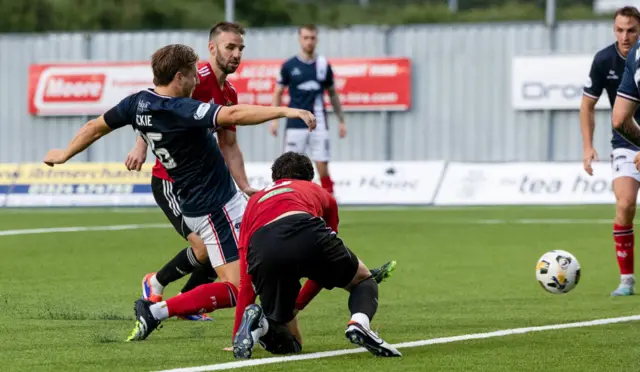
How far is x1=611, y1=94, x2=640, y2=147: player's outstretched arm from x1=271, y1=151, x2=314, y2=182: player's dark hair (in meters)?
1.85

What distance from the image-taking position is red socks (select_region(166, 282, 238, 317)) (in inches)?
303

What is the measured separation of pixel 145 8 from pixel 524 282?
47.4 m

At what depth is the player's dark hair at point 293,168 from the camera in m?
7.56

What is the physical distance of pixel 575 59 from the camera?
84.2 feet

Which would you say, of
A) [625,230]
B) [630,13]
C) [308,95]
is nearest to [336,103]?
[308,95]

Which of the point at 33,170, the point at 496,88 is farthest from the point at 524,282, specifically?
the point at 496,88

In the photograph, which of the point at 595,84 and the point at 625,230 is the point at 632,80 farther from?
the point at 625,230

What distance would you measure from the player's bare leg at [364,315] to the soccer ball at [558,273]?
267cm

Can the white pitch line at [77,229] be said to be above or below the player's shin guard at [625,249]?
below

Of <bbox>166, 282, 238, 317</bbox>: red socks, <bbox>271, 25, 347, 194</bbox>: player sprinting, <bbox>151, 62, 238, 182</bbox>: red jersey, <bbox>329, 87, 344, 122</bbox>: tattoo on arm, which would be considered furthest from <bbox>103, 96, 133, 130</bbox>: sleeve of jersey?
<bbox>329, 87, 344, 122</bbox>: tattoo on arm

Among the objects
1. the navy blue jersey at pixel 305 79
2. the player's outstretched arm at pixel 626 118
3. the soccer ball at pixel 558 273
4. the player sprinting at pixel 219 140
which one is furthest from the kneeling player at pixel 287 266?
the navy blue jersey at pixel 305 79

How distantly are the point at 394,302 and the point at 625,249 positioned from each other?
2.03 meters

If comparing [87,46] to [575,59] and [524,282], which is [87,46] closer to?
[575,59]

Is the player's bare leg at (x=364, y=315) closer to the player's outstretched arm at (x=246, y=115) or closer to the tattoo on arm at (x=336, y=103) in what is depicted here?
the player's outstretched arm at (x=246, y=115)
